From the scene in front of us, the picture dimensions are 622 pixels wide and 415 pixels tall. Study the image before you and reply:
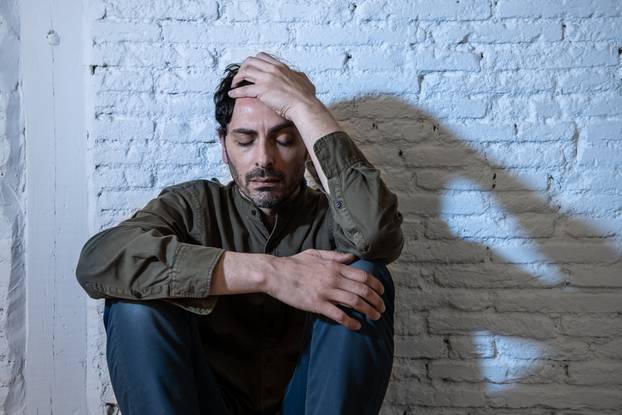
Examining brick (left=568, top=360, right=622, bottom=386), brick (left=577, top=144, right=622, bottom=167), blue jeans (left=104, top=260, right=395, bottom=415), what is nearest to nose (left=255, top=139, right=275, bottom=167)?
blue jeans (left=104, top=260, right=395, bottom=415)

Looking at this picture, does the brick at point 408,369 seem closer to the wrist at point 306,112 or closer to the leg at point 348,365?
the leg at point 348,365

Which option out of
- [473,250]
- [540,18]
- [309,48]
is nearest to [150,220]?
[309,48]

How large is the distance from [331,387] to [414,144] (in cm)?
91

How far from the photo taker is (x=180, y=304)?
1263 millimetres

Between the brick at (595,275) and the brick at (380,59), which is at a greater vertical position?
the brick at (380,59)

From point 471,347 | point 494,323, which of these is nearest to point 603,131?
point 494,323

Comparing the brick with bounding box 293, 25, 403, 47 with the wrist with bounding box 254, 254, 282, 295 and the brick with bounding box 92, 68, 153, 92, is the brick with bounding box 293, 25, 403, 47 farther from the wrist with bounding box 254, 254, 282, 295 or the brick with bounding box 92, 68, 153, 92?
the wrist with bounding box 254, 254, 282, 295

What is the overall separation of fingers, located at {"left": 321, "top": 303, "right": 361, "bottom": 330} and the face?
Answer: 1.29 feet

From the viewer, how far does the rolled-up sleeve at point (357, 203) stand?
134 cm

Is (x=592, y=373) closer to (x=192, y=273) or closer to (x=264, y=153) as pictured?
(x=264, y=153)

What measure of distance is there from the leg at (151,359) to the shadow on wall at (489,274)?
85 cm

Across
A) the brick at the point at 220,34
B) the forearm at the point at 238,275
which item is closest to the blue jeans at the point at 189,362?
the forearm at the point at 238,275

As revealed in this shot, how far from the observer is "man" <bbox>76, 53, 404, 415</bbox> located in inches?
47.6

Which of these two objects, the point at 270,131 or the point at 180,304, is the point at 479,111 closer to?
the point at 270,131
